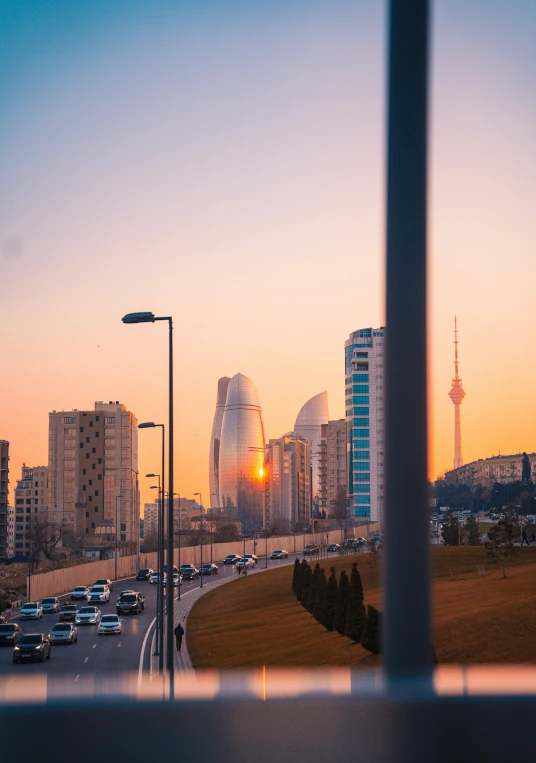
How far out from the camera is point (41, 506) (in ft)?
570

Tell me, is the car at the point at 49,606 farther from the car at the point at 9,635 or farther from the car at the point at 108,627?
the car at the point at 9,635

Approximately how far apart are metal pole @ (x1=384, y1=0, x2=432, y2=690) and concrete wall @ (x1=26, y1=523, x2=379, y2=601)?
5885 cm

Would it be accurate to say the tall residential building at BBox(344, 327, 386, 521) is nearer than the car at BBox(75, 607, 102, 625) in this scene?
No

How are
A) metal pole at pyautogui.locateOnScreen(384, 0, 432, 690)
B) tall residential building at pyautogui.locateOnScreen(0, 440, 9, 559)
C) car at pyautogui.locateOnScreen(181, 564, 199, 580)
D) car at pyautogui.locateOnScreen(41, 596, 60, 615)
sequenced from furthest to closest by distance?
tall residential building at pyautogui.locateOnScreen(0, 440, 9, 559), car at pyautogui.locateOnScreen(181, 564, 199, 580), car at pyautogui.locateOnScreen(41, 596, 60, 615), metal pole at pyautogui.locateOnScreen(384, 0, 432, 690)

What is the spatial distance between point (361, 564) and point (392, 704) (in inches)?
2679

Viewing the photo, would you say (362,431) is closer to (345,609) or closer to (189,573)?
(189,573)

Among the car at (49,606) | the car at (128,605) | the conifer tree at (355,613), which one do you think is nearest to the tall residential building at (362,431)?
the car at (49,606)

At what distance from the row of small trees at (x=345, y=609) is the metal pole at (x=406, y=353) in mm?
25862

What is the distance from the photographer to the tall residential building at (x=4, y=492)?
358 feet

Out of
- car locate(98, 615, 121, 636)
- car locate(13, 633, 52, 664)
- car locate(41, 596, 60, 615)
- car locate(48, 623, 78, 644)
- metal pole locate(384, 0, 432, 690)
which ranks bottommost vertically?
car locate(41, 596, 60, 615)

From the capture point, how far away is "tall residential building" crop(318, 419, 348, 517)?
583 feet

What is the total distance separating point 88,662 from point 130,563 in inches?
2188

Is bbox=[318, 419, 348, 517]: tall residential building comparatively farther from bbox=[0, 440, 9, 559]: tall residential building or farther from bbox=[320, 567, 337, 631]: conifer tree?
bbox=[320, 567, 337, 631]: conifer tree

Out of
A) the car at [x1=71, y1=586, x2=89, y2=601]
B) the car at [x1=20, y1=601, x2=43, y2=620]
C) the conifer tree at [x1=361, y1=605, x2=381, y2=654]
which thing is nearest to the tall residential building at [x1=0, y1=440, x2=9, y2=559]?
the car at [x1=71, y1=586, x2=89, y2=601]
